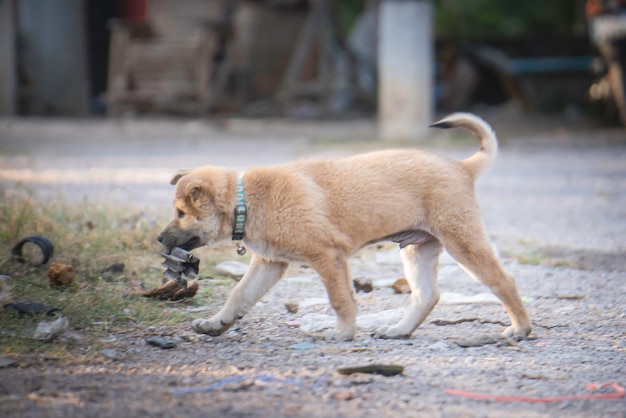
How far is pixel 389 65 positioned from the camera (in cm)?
1530

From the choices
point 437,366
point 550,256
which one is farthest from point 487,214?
point 437,366

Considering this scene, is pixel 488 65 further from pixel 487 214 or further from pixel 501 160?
pixel 487 214

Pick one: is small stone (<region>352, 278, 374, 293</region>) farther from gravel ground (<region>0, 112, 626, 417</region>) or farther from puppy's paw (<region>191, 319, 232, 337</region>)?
puppy's paw (<region>191, 319, 232, 337</region>)

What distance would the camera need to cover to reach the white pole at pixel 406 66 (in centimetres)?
1510

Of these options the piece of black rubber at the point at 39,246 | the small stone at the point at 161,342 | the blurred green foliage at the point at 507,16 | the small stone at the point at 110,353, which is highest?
the blurred green foliage at the point at 507,16

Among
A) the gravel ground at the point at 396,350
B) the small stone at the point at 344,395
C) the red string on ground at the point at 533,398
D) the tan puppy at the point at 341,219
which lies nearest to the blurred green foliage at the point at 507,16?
the gravel ground at the point at 396,350

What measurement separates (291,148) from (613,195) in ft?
18.4

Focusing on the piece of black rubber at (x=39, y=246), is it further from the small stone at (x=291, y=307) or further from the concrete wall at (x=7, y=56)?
the concrete wall at (x=7, y=56)

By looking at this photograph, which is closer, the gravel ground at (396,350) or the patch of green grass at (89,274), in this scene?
the gravel ground at (396,350)

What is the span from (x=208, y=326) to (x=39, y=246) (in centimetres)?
155

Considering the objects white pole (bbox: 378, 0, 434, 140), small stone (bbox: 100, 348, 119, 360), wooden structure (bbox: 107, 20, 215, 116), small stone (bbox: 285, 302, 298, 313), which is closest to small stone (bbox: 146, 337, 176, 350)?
small stone (bbox: 100, 348, 119, 360)

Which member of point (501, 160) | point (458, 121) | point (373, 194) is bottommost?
point (501, 160)

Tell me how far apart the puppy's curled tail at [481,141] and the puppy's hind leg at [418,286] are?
18.6 inches

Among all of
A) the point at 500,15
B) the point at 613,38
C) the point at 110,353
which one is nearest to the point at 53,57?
the point at 613,38
